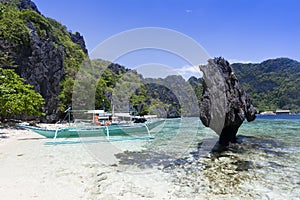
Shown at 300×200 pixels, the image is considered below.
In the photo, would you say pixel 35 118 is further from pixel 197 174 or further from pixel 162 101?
pixel 162 101

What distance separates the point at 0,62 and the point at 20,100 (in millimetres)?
5753

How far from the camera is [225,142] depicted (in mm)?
11008

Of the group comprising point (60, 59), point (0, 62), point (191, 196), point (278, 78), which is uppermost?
point (278, 78)

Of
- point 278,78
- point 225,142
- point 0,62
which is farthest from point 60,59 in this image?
point 278,78

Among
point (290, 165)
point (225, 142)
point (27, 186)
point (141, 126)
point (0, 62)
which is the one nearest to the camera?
point (27, 186)

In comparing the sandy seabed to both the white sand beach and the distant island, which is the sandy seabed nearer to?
the white sand beach

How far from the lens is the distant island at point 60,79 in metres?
24.3

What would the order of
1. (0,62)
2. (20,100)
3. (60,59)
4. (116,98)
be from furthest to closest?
1. (116,98)
2. (60,59)
3. (0,62)
4. (20,100)

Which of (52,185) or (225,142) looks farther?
(225,142)

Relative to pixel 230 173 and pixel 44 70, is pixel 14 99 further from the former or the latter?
pixel 230 173

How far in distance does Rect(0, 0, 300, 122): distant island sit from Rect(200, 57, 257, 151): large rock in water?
1.77 m

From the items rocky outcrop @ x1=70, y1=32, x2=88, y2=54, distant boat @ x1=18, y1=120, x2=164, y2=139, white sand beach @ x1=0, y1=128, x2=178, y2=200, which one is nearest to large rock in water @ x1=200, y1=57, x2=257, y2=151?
white sand beach @ x1=0, y1=128, x2=178, y2=200

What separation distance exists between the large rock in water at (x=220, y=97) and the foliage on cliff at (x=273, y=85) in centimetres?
8511

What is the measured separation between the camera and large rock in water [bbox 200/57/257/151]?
28.7 ft
